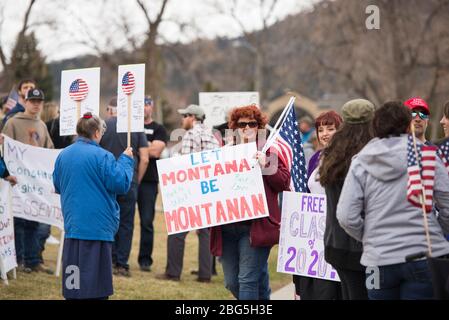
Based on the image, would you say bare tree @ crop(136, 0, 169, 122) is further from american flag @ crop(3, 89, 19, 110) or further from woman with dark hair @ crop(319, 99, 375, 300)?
woman with dark hair @ crop(319, 99, 375, 300)

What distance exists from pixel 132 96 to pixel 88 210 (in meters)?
1.61

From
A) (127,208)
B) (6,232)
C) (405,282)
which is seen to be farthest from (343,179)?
(127,208)

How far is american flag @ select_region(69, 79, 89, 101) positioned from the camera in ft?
27.5

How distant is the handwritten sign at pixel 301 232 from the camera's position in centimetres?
710

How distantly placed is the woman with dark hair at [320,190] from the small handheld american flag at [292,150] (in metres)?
0.28

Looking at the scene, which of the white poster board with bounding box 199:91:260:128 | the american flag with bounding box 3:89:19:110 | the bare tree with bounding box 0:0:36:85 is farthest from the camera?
the bare tree with bounding box 0:0:36:85

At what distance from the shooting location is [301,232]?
286 inches

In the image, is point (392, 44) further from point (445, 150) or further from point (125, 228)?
point (445, 150)

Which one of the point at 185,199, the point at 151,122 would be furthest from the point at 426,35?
the point at 185,199

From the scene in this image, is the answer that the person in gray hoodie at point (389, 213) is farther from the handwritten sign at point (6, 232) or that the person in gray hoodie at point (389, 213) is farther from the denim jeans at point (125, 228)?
the denim jeans at point (125, 228)

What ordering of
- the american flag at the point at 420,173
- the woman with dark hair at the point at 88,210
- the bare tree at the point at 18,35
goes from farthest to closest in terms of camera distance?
1. the bare tree at the point at 18,35
2. the woman with dark hair at the point at 88,210
3. the american flag at the point at 420,173

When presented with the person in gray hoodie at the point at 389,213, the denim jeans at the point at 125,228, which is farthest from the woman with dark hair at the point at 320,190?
the denim jeans at the point at 125,228

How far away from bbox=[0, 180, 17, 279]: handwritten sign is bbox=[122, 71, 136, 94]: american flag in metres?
2.24

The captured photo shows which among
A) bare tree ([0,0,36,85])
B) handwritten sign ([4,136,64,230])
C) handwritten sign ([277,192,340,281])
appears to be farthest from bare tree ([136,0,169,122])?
handwritten sign ([277,192,340,281])
